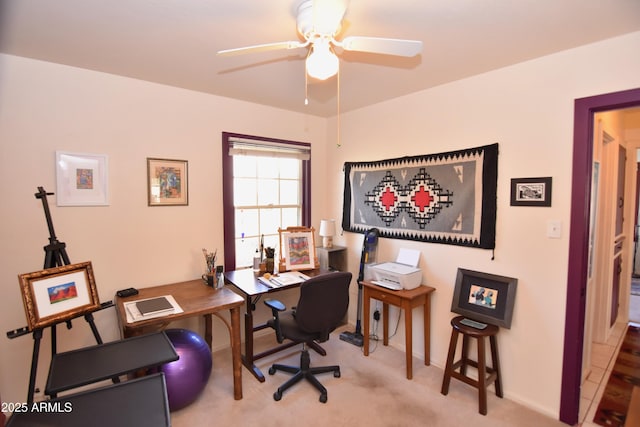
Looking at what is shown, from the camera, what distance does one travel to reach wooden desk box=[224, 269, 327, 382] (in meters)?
2.55

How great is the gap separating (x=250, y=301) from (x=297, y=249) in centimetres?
78

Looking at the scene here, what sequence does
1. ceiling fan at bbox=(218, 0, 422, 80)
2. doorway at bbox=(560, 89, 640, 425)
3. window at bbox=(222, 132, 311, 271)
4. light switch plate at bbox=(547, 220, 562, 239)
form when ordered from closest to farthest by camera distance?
ceiling fan at bbox=(218, 0, 422, 80), doorway at bbox=(560, 89, 640, 425), light switch plate at bbox=(547, 220, 562, 239), window at bbox=(222, 132, 311, 271)

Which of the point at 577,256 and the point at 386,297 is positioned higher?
the point at 577,256

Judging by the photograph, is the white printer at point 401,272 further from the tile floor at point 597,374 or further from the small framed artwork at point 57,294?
the small framed artwork at point 57,294

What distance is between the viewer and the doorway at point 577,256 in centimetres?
196

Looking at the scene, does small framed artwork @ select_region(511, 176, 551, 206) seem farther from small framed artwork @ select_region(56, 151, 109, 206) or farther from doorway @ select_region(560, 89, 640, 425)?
small framed artwork @ select_region(56, 151, 109, 206)

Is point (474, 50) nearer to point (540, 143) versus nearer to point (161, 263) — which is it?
Result: point (540, 143)

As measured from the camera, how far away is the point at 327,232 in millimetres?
3492

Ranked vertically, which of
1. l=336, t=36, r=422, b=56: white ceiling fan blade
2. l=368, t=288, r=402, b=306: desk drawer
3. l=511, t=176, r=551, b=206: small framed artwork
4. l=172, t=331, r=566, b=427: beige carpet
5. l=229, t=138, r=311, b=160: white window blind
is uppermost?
l=336, t=36, r=422, b=56: white ceiling fan blade

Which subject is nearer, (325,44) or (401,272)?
(325,44)

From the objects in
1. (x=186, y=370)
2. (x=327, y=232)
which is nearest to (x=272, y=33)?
(x=327, y=232)

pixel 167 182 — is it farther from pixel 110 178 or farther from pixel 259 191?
pixel 259 191

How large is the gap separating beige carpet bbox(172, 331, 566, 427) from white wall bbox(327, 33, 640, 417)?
0.25 meters

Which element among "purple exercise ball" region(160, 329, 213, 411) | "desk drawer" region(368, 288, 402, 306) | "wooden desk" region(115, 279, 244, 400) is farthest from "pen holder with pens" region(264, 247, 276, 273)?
"desk drawer" region(368, 288, 402, 306)
